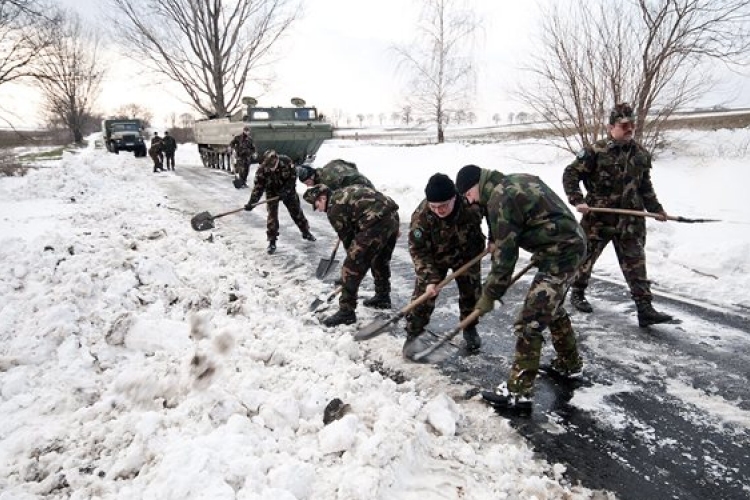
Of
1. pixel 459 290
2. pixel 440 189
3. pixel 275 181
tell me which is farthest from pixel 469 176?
pixel 275 181

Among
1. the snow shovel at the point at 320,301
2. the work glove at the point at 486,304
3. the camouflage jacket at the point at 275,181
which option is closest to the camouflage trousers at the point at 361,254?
the snow shovel at the point at 320,301

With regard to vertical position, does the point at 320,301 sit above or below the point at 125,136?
below

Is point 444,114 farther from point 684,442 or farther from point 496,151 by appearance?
point 684,442

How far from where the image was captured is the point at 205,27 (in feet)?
70.4

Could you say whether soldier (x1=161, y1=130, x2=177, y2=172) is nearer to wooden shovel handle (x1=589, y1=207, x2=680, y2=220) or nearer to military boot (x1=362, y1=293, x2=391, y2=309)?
military boot (x1=362, y1=293, x2=391, y2=309)

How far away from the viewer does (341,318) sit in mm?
4656

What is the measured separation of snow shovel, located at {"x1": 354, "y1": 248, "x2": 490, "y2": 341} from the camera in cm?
360

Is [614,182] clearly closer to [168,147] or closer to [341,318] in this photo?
[341,318]

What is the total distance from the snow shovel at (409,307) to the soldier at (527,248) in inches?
20.4

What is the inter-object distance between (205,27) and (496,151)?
44.2 feet

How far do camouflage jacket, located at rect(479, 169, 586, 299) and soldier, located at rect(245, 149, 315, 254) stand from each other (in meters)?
4.67

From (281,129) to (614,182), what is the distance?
1272 cm

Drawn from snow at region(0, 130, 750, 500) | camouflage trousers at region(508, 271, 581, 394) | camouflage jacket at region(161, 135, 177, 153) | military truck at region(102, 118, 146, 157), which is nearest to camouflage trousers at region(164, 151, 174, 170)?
camouflage jacket at region(161, 135, 177, 153)

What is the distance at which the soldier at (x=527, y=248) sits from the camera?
299 cm
